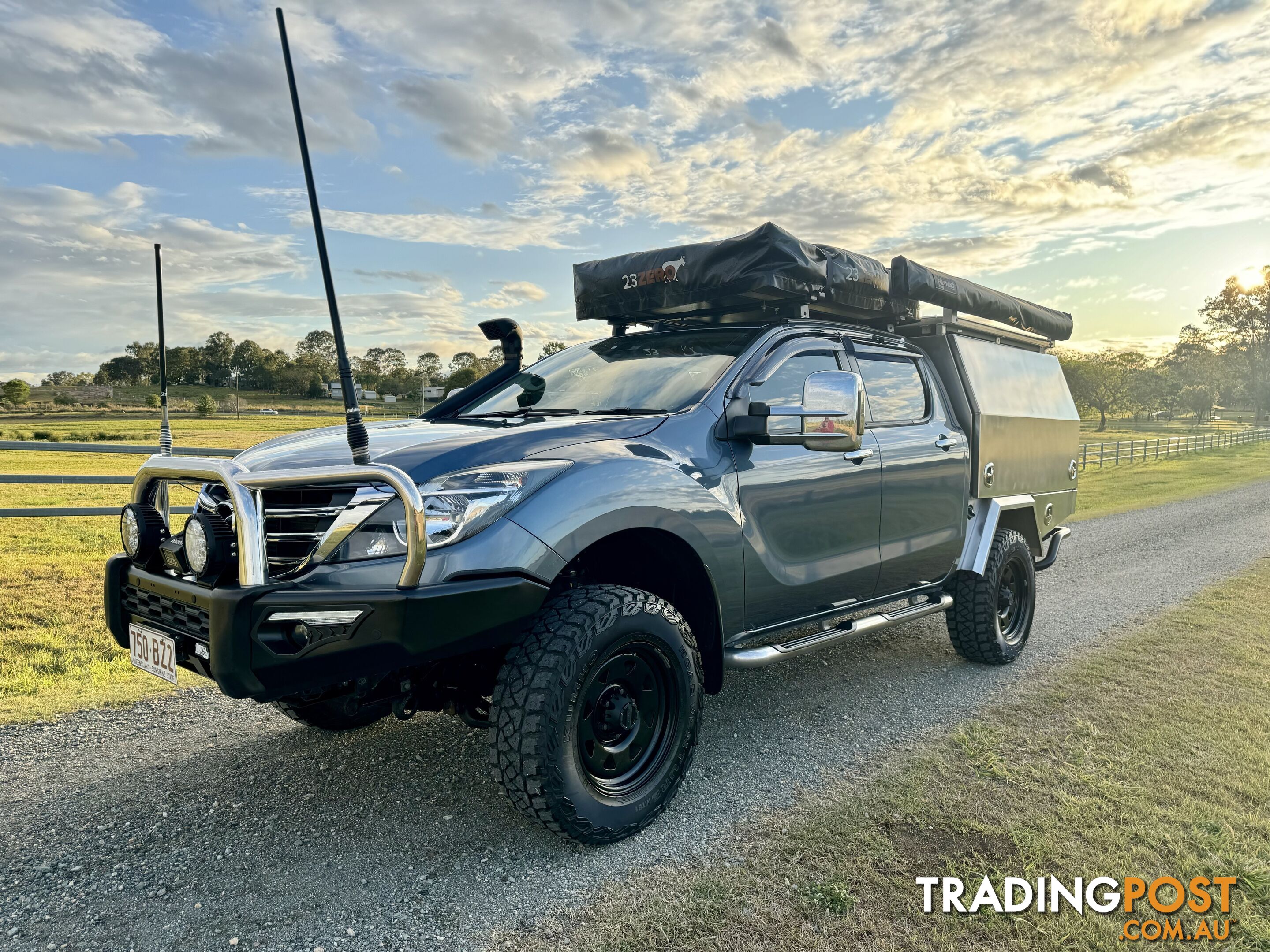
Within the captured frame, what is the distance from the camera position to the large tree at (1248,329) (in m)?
66.9

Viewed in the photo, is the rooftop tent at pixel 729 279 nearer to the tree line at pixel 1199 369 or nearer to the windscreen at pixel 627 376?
the windscreen at pixel 627 376

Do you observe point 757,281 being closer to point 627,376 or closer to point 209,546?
point 627,376

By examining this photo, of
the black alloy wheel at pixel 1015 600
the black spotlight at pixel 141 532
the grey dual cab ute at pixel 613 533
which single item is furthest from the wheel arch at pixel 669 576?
the black alloy wheel at pixel 1015 600

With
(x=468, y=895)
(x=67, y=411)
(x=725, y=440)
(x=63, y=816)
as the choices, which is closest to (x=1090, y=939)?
(x=468, y=895)

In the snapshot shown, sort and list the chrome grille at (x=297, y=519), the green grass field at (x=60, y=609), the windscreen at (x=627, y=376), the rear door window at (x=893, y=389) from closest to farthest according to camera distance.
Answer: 1. the chrome grille at (x=297, y=519)
2. the windscreen at (x=627, y=376)
3. the rear door window at (x=893, y=389)
4. the green grass field at (x=60, y=609)

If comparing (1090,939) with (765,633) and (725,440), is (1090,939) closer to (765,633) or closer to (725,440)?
(765,633)

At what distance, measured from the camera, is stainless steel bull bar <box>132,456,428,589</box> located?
99.4 inches

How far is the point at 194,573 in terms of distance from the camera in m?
2.81

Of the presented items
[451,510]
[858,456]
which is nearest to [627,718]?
[451,510]

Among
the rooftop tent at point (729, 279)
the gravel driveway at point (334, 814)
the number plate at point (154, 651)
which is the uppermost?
the rooftop tent at point (729, 279)

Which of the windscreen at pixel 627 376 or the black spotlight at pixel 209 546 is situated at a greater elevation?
the windscreen at pixel 627 376

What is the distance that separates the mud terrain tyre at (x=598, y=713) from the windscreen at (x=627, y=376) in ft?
3.43

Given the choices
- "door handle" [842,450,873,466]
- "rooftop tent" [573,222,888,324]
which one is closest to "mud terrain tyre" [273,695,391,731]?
"door handle" [842,450,873,466]

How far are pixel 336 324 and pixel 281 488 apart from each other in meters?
0.60
